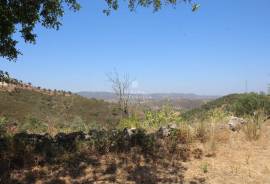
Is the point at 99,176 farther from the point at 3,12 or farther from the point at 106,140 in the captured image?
the point at 3,12

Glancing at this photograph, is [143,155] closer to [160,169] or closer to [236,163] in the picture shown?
[160,169]

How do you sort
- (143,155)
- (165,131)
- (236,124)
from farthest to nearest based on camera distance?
(236,124)
(165,131)
(143,155)

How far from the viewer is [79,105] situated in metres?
61.8

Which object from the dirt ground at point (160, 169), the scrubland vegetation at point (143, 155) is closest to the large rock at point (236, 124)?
the scrubland vegetation at point (143, 155)

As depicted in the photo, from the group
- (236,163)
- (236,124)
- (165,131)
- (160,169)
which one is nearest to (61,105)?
(236,124)

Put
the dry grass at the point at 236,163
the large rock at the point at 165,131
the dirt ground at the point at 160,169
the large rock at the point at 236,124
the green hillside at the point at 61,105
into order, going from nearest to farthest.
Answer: the dirt ground at the point at 160,169
the dry grass at the point at 236,163
the large rock at the point at 165,131
the large rock at the point at 236,124
the green hillside at the point at 61,105

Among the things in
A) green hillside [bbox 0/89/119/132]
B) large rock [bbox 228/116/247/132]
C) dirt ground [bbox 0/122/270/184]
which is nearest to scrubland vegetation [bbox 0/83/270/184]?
dirt ground [bbox 0/122/270/184]

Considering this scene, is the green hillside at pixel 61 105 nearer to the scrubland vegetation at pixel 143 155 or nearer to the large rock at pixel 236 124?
the large rock at pixel 236 124

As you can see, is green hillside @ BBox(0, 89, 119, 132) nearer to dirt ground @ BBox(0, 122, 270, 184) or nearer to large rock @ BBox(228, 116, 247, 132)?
large rock @ BBox(228, 116, 247, 132)

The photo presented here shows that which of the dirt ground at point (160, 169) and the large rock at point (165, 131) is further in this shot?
the large rock at point (165, 131)

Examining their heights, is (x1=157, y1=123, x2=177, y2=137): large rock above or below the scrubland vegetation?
above

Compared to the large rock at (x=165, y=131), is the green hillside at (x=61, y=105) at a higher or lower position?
lower

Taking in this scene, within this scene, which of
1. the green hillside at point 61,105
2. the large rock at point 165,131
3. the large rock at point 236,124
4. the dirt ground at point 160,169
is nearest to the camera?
the dirt ground at point 160,169

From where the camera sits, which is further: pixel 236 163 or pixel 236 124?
pixel 236 124
